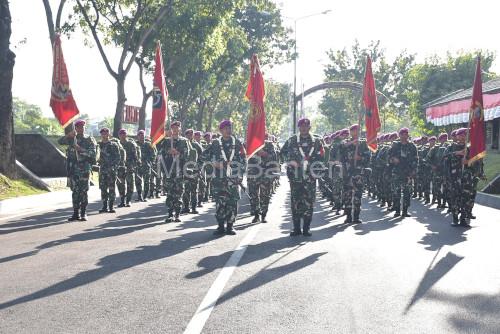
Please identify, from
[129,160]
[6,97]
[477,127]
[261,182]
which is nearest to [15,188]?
[6,97]

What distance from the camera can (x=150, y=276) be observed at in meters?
6.30

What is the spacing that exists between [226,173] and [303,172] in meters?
1.28

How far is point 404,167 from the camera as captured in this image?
1256 cm

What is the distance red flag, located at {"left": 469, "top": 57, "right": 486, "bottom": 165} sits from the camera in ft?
36.0

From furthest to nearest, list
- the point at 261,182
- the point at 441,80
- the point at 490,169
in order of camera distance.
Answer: the point at 441,80
the point at 490,169
the point at 261,182

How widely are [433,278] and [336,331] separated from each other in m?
2.28

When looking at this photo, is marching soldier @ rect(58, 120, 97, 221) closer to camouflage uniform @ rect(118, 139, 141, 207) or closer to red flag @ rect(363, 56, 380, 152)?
camouflage uniform @ rect(118, 139, 141, 207)

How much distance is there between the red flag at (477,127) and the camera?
11.0m

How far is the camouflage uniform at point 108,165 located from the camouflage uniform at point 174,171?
1865mm

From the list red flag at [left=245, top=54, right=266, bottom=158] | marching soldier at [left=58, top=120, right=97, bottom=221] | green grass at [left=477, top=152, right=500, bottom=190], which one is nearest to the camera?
red flag at [left=245, top=54, right=266, bottom=158]

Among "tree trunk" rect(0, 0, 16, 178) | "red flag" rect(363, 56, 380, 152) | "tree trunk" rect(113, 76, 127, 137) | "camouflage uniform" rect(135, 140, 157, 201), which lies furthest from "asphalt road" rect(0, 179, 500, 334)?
Answer: "tree trunk" rect(113, 76, 127, 137)

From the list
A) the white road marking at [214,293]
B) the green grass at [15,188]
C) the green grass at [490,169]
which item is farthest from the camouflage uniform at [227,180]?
the green grass at [490,169]

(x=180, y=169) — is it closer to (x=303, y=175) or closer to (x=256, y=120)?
(x=256, y=120)

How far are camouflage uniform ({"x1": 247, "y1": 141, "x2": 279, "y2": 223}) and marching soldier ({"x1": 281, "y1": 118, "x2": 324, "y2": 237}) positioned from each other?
1.82 meters
